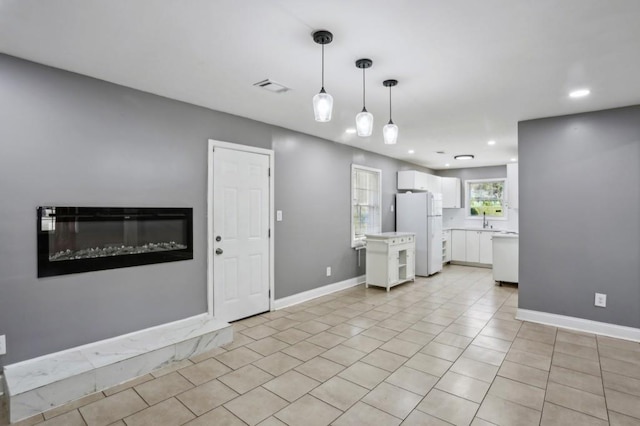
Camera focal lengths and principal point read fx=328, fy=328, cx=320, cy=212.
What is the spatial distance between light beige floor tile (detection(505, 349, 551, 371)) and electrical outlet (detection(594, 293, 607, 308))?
3.86 ft

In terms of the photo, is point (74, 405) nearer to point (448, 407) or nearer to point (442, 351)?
point (448, 407)

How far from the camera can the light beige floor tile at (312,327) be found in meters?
3.62

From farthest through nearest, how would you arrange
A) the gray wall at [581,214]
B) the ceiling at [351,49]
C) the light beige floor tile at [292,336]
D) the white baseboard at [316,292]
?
the white baseboard at [316,292], the gray wall at [581,214], the light beige floor tile at [292,336], the ceiling at [351,49]

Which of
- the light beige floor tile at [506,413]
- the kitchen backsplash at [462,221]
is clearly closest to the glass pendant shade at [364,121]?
the light beige floor tile at [506,413]

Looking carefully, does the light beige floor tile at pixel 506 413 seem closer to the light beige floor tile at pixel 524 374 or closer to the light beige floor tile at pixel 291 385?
the light beige floor tile at pixel 524 374

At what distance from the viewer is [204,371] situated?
2.73 meters

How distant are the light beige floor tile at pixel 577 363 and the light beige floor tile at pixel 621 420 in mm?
611

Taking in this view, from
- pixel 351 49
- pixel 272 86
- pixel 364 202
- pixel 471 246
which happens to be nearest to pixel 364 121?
pixel 351 49

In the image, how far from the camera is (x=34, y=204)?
8.36 feet

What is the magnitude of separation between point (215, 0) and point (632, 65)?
3.08 m

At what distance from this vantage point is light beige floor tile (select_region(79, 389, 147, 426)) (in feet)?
6.89

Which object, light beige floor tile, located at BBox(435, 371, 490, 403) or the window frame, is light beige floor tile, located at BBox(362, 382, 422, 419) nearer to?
light beige floor tile, located at BBox(435, 371, 490, 403)

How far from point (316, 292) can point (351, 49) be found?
3.52m

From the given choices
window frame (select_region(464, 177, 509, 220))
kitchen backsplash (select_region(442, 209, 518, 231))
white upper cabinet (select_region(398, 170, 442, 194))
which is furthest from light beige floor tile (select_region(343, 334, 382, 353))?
window frame (select_region(464, 177, 509, 220))
